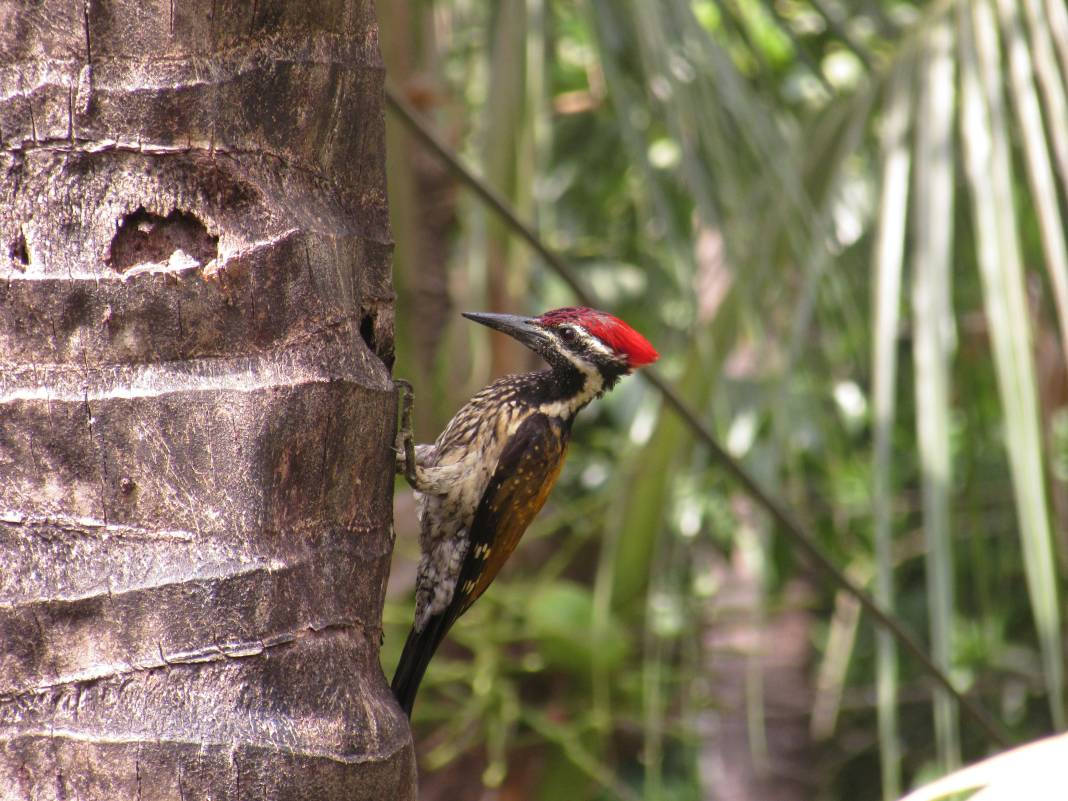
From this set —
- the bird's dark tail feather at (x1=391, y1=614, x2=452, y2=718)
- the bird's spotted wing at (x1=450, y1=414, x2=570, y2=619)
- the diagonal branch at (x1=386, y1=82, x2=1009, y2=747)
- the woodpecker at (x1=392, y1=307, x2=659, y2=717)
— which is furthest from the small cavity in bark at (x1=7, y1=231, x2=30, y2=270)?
the bird's spotted wing at (x1=450, y1=414, x2=570, y2=619)

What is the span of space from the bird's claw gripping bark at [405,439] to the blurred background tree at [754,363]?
2.10 feet

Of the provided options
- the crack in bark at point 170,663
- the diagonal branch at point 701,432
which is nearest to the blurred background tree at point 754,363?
the diagonal branch at point 701,432

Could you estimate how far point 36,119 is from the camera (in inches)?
64.1

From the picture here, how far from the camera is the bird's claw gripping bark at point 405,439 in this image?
2.65m

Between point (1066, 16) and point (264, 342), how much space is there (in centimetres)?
183

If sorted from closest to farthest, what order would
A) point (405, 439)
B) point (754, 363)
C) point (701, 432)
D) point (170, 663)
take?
point (170, 663)
point (701, 432)
point (405, 439)
point (754, 363)

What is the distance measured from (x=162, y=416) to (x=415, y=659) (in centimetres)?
130

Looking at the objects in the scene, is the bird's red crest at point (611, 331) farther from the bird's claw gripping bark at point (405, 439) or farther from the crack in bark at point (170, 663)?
the crack in bark at point (170, 663)

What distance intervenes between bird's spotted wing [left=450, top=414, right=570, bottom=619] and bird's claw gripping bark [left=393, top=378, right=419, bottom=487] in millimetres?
247

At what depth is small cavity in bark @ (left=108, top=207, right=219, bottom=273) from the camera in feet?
5.42

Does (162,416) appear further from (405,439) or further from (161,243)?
(405,439)

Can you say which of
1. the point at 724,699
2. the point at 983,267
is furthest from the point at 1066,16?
the point at 724,699

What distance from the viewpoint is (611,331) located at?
3154mm

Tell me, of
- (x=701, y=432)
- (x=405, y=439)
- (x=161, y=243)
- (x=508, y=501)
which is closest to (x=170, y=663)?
(x=161, y=243)
